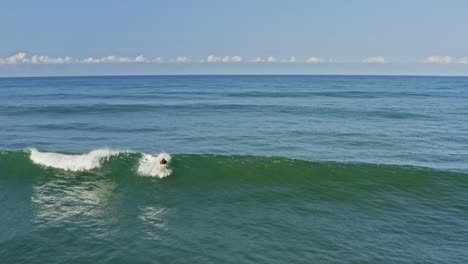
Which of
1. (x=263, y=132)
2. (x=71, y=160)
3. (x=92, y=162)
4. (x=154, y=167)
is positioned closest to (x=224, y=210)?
(x=154, y=167)

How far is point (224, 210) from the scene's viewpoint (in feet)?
57.9

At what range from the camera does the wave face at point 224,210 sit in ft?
45.1

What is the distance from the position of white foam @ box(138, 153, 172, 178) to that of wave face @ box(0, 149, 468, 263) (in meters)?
0.08

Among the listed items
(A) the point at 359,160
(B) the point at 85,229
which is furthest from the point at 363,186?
(B) the point at 85,229

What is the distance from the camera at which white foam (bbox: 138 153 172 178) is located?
72.7 feet

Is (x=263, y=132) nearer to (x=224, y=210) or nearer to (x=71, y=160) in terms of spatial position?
(x=71, y=160)

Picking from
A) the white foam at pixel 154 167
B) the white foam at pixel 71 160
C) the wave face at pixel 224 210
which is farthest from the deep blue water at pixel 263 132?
the white foam at pixel 154 167

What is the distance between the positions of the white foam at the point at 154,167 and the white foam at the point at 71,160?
2511 mm

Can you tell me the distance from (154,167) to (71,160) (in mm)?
5205

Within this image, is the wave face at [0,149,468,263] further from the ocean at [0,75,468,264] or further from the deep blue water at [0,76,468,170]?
the deep blue water at [0,76,468,170]

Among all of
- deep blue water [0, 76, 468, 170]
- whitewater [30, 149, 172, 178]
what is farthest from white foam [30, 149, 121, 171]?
deep blue water [0, 76, 468, 170]

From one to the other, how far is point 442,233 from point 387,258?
12.2 feet

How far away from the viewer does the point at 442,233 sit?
→ 15.6 m

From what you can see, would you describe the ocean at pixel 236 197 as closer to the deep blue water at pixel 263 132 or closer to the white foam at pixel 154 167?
the white foam at pixel 154 167
